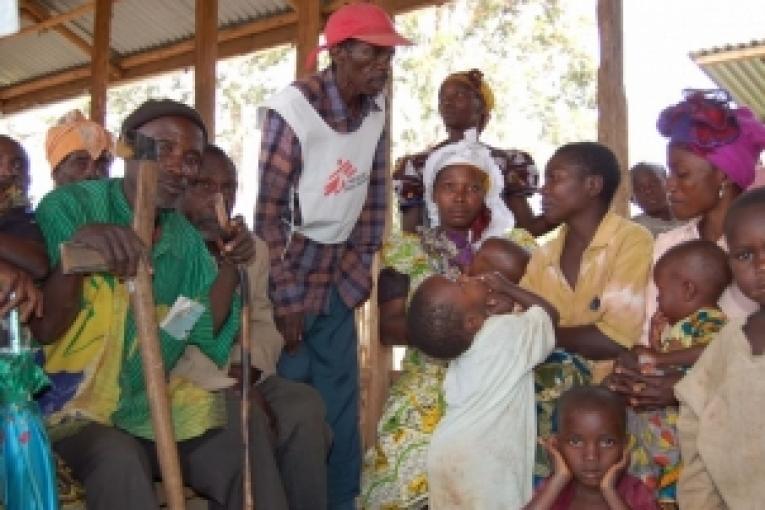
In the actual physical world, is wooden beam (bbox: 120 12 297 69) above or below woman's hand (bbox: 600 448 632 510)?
above

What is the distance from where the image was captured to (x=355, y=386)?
4422 mm

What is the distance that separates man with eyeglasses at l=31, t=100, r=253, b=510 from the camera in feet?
9.17

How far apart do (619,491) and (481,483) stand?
1.42ft

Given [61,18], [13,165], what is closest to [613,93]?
[13,165]

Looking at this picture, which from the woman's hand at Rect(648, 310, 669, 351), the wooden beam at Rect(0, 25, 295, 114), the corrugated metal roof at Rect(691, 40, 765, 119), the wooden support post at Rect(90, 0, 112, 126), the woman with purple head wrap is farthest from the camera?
the wooden beam at Rect(0, 25, 295, 114)

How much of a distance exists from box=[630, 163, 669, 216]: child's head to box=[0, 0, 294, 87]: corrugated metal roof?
431 cm

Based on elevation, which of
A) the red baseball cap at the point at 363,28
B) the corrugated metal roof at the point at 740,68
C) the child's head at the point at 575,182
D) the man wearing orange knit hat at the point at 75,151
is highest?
the corrugated metal roof at the point at 740,68

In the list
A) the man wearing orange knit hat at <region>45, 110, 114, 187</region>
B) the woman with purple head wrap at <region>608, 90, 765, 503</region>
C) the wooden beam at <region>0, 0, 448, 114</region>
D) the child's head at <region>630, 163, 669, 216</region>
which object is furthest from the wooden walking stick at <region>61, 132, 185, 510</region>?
the wooden beam at <region>0, 0, 448, 114</region>

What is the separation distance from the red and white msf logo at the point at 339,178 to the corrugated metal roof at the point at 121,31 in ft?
16.7

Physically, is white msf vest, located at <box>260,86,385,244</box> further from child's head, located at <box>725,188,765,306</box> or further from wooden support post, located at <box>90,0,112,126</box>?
wooden support post, located at <box>90,0,112,126</box>

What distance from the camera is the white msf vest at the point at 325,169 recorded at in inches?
161

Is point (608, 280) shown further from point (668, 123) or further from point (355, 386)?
point (355, 386)

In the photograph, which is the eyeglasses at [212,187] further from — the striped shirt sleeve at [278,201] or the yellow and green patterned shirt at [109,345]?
the yellow and green patterned shirt at [109,345]

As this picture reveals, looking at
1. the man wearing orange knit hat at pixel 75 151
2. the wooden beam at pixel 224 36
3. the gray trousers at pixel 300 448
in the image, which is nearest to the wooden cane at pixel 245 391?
the gray trousers at pixel 300 448
